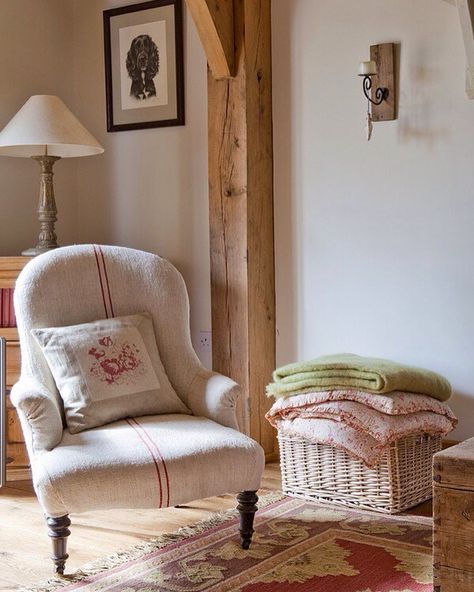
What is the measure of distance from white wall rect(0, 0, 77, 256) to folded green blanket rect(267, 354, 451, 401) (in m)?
1.54

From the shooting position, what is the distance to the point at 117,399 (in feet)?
9.93

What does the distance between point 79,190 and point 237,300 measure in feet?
3.74

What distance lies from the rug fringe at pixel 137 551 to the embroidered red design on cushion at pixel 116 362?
0.52 meters

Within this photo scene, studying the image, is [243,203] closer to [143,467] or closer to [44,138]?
[44,138]

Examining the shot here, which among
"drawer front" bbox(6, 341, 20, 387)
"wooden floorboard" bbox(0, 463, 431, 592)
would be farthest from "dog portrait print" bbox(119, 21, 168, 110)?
"wooden floorboard" bbox(0, 463, 431, 592)

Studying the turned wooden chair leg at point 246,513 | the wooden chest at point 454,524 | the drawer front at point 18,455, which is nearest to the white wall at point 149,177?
the drawer front at point 18,455

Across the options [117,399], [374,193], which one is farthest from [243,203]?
[117,399]

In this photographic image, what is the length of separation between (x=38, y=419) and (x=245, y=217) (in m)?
1.47

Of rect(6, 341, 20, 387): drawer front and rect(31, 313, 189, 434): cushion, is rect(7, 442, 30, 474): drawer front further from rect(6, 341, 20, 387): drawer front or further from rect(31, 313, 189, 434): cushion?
rect(31, 313, 189, 434): cushion

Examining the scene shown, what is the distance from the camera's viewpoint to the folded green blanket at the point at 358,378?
3.25 metres

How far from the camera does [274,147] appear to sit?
4066 mm

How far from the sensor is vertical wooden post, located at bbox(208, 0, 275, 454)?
3932 millimetres

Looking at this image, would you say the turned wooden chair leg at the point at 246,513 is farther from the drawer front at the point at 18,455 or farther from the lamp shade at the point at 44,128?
the lamp shade at the point at 44,128

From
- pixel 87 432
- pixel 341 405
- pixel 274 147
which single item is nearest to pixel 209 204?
pixel 274 147
